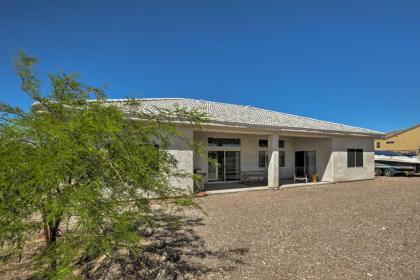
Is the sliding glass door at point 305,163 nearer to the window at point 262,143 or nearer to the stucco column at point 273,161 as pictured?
the window at point 262,143

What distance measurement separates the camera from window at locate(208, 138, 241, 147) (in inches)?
659

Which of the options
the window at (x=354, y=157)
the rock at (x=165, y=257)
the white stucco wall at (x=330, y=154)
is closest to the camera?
the rock at (x=165, y=257)

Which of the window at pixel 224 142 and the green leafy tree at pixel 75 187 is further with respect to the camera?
the window at pixel 224 142

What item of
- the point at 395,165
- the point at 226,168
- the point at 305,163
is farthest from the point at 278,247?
the point at 395,165

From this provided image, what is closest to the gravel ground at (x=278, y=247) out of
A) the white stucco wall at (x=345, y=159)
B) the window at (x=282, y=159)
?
the white stucco wall at (x=345, y=159)

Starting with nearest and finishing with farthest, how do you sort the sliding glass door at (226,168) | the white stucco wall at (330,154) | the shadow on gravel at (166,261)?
the shadow on gravel at (166,261), the sliding glass door at (226,168), the white stucco wall at (330,154)

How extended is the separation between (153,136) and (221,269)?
2893 millimetres

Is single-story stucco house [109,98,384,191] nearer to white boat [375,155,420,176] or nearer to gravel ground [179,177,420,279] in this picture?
white boat [375,155,420,176]

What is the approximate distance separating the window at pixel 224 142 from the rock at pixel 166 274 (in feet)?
40.2

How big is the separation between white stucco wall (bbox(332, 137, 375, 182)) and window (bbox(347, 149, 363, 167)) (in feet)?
0.79

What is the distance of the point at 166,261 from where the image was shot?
5023 millimetres

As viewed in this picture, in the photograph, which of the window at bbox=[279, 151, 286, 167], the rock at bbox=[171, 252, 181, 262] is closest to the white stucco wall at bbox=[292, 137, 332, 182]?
the window at bbox=[279, 151, 286, 167]

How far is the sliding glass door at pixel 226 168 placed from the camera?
17234 millimetres

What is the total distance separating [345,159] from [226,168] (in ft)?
29.5
